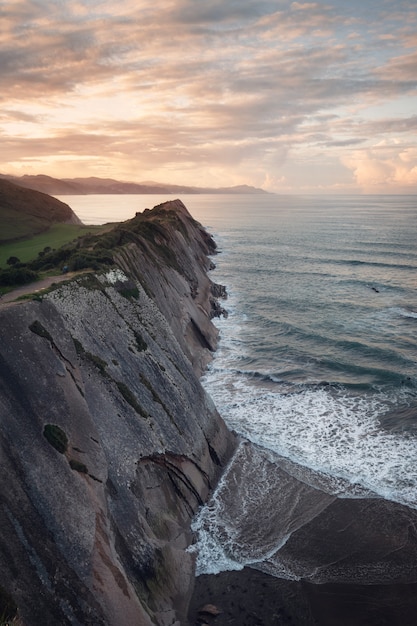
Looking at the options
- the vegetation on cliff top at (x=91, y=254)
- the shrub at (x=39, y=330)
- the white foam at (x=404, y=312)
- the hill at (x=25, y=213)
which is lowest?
the white foam at (x=404, y=312)

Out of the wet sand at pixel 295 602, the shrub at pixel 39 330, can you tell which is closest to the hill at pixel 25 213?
the shrub at pixel 39 330

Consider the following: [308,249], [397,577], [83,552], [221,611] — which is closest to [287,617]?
[221,611]

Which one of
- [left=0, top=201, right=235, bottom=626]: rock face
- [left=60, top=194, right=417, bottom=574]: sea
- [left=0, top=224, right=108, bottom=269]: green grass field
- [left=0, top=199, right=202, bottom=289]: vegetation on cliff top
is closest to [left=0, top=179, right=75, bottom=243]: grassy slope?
[left=0, top=224, right=108, bottom=269]: green grass field

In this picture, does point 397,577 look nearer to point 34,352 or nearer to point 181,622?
point 181,622

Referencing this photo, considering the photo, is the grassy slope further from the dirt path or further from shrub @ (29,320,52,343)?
shrub @ (29,320,52,343)

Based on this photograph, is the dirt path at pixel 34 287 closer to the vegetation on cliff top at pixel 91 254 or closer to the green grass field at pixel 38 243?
the vegetation on cliff top at pixel 91 254

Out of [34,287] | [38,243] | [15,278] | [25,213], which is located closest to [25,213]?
[25,213]
